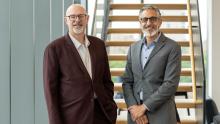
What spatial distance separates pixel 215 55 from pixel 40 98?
4337 millimetres

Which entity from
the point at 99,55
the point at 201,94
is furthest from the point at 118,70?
the point at 99,55

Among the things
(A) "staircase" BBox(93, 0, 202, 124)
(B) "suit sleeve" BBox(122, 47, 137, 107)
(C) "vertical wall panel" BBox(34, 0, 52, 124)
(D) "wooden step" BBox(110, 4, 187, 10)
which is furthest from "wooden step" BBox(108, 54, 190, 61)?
(B) "suit sleeve" BBox(122, 47, 137, 107)

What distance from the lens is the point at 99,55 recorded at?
2.96m

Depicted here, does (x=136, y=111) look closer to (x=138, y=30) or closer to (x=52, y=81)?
(x=52, y=81)

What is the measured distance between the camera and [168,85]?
2955 millimetres

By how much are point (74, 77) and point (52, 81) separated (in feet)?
0.53

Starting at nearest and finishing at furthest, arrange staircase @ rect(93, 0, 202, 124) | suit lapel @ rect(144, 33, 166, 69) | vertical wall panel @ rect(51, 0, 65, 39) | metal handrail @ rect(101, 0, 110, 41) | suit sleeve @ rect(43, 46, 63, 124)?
1. suit sleeve @ rect(43, 46, 63, 124)
2. suit lapel @ rect(144, 33, 166, 69)
3. vertical wall panel @ rect(51, 0, 65, 39)
4. staircase @ rect(93, 0, 202, 124)
5. metal handrail @ rect(101, 0, 110, 41)

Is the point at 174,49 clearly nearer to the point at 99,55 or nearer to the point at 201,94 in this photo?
the point at 99,55

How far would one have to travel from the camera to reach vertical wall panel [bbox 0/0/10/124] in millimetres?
3033

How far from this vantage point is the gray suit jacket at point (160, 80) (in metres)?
2.97

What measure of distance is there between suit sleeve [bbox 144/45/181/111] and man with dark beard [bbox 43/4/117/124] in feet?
1.25

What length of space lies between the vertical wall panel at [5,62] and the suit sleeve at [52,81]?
48 cm

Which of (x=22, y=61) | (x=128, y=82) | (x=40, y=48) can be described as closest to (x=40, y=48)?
(x=40, y=48)

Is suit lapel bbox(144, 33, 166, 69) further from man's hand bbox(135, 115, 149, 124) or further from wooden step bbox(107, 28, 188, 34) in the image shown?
wooden step bbox(107, 28, 188, 34)
